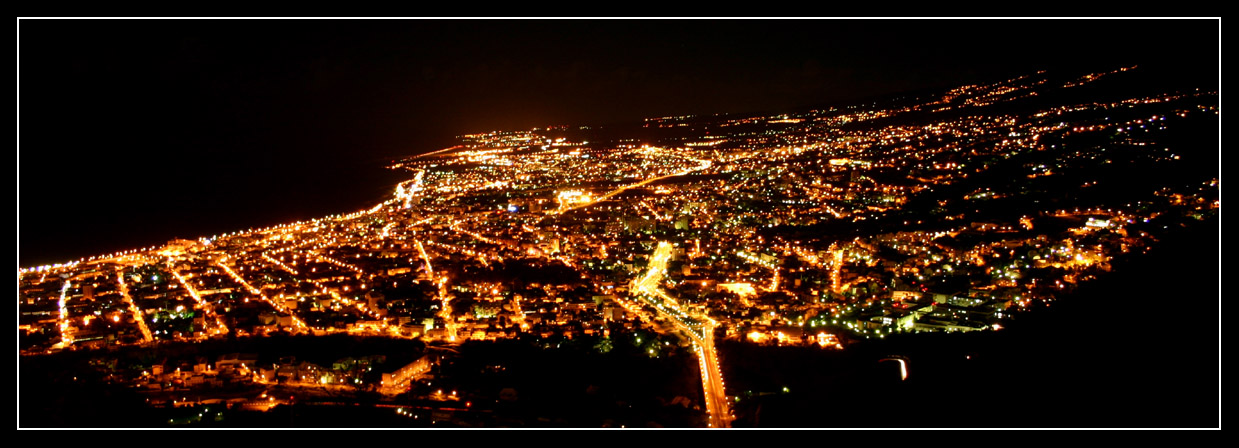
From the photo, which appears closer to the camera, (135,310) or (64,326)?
(64,326)

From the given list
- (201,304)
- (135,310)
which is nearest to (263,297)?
(201,304)

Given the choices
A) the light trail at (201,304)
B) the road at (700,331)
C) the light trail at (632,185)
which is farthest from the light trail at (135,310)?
the light trail at (632,185)

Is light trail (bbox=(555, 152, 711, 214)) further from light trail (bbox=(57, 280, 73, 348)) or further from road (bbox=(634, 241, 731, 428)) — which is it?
light trail (bbox=(57, 280, 73, 348))

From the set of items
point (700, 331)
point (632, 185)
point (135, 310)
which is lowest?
point (700, 331)

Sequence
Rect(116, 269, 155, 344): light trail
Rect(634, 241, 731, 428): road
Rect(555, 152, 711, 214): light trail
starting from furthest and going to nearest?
Rect(555, 152, 711, 214): light trail
Rect(116, 269, 155, 344): light trail
Rect(634, 241, 731, 428): road

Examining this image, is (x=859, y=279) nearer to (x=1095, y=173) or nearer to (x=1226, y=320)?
(x=1226, y=320)

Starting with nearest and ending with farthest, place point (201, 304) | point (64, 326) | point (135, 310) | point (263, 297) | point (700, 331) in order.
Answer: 1. point (700, 331)
2. point (64, 326)
3. point (135, 310)
4. point (201, 304)
5. point (263, 297)

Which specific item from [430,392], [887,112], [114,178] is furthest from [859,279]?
[887,112]

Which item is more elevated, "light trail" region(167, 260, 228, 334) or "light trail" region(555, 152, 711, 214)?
"light trail" region(555, 152, 711, 214)

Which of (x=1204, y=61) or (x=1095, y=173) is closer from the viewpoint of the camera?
(x=1095, y=173)

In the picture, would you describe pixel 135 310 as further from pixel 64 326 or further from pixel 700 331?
pixel 700 331

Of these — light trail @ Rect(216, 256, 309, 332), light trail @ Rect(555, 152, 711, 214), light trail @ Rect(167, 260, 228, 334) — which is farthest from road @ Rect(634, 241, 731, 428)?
light trail @ Rect(555, 152, 711, 214)
